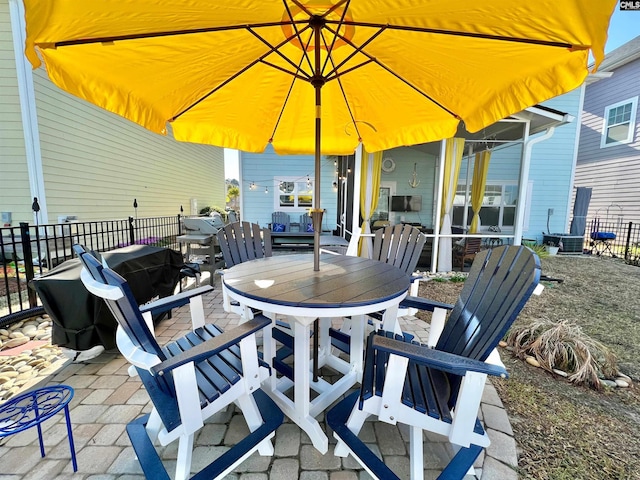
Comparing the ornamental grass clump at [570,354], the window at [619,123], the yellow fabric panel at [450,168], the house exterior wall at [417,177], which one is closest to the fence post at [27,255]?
the ornamental grass clump at [570,354]

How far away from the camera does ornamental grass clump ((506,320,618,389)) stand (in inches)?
88.7

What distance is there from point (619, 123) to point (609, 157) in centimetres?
108

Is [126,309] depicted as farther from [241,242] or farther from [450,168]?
[450,168]

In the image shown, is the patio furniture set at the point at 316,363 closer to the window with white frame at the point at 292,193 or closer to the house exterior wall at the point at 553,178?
the window with white frame at the point at 292,193

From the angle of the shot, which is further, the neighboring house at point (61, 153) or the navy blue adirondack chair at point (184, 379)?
the neighboring house at point (61, 153)

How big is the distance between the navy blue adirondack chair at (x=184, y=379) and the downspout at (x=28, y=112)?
5.73 m

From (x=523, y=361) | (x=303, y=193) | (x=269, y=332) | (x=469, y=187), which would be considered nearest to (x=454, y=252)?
(x=469, y=187)

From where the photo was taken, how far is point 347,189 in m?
6.82

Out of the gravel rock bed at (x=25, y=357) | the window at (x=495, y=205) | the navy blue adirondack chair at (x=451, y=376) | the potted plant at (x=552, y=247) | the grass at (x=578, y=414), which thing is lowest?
the grass at (x=578, y=414)

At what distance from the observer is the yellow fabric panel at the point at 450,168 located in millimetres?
5250

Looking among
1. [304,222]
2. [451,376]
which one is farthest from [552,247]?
[451,376]

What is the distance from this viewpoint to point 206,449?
155 centimetres

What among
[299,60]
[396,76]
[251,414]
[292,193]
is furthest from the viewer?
[292,193]

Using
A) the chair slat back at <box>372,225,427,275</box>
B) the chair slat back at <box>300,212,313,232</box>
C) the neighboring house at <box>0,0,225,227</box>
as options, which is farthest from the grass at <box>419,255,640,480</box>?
the neighboring house at <box>0,0,225,227</box>
